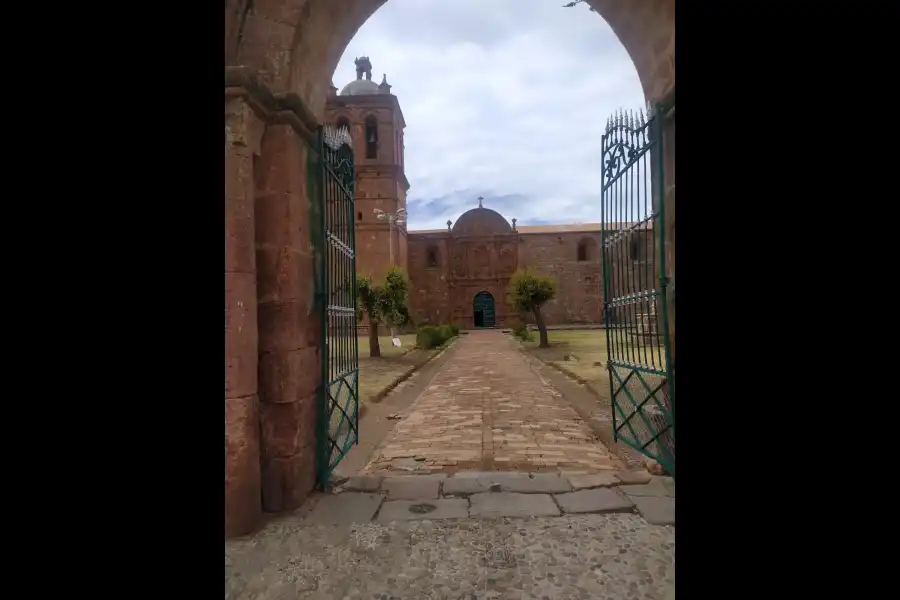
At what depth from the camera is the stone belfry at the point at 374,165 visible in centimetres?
2925

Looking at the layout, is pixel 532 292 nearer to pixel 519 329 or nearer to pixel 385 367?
pixel 519 329

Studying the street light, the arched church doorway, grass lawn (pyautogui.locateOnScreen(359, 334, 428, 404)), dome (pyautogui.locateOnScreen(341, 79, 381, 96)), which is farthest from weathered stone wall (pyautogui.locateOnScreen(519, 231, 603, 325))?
grass lawn (pyautogui.locateOnScreen(359, 334, 428, 404))

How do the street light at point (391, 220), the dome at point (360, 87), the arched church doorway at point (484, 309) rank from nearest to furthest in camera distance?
the street light at point (391, 220)
the dome at point (360, 87)
the arched church doorway at point (484, 309)

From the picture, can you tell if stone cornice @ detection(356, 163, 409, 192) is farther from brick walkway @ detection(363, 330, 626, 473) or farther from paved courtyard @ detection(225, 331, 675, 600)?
paved courtyard @ detection(225, 331, 675, 600)

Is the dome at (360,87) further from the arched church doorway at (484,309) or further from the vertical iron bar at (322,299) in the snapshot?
the vertical iron bar at (322,299)

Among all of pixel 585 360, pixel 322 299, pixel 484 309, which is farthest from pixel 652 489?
pixel 484 309

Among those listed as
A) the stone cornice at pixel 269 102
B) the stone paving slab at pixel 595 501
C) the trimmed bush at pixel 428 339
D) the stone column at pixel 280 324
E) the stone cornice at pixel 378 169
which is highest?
the stone cornice at pixel 378 169

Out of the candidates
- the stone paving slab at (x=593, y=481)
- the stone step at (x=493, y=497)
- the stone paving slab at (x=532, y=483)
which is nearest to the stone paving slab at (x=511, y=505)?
the stone step at (x=493, y=497)

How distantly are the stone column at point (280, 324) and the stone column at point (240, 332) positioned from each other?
0.56 feet

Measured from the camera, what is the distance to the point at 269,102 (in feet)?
11.6

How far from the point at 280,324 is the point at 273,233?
2.06 ft

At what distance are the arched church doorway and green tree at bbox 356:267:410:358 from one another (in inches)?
698
